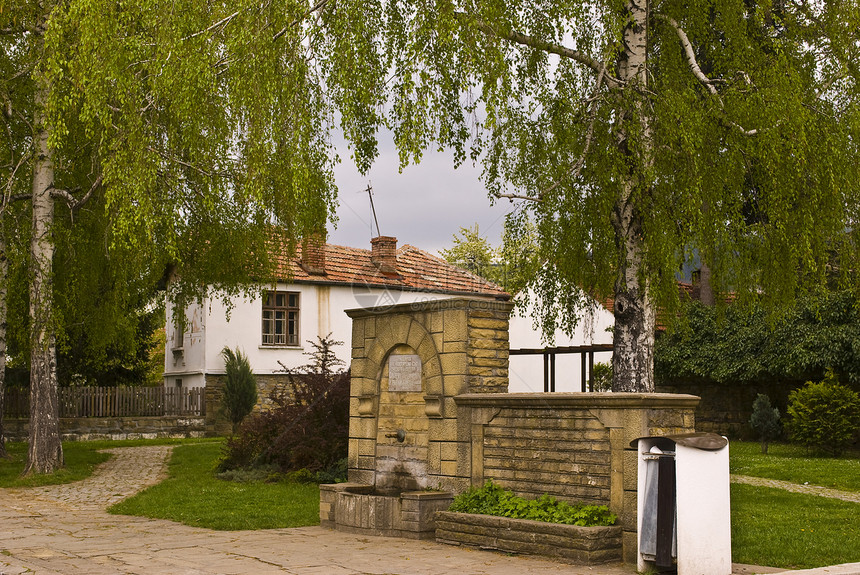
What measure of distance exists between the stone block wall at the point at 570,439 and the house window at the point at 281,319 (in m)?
20.9

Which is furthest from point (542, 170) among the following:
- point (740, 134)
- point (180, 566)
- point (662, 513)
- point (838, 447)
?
point (838, 447)

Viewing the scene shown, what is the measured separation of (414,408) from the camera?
10539 mm

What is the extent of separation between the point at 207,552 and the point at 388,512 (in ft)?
6.80

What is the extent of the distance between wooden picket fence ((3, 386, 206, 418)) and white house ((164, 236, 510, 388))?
1088mm

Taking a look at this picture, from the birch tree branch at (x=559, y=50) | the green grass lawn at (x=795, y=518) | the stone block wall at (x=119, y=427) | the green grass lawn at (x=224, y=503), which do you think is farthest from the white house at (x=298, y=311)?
the birch tree branch at (x=559, y=50)

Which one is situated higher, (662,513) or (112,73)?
(112,73)

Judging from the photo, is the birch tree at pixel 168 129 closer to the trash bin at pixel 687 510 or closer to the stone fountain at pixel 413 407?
the stone fountain at pixel 413 407

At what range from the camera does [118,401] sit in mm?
26672

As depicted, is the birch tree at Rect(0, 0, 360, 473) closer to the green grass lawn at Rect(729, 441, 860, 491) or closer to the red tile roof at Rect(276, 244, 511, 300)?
the green grass lawn at Rect(729, 441, 860, 491)

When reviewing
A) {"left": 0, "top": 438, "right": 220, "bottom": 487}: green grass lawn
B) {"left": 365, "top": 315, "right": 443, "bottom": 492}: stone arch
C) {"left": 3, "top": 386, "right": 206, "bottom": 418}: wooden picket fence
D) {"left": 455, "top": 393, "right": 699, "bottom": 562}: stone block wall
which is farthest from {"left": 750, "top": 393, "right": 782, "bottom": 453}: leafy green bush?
{"left": 3, "top": 386, "right": 206, "bottom": 418}: wooden picket fence

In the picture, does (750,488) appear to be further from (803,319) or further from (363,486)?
(803,319)

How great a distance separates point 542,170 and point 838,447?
10051 mm

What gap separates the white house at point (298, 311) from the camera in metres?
29.3

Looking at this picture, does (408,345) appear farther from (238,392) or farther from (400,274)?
(400,274)
